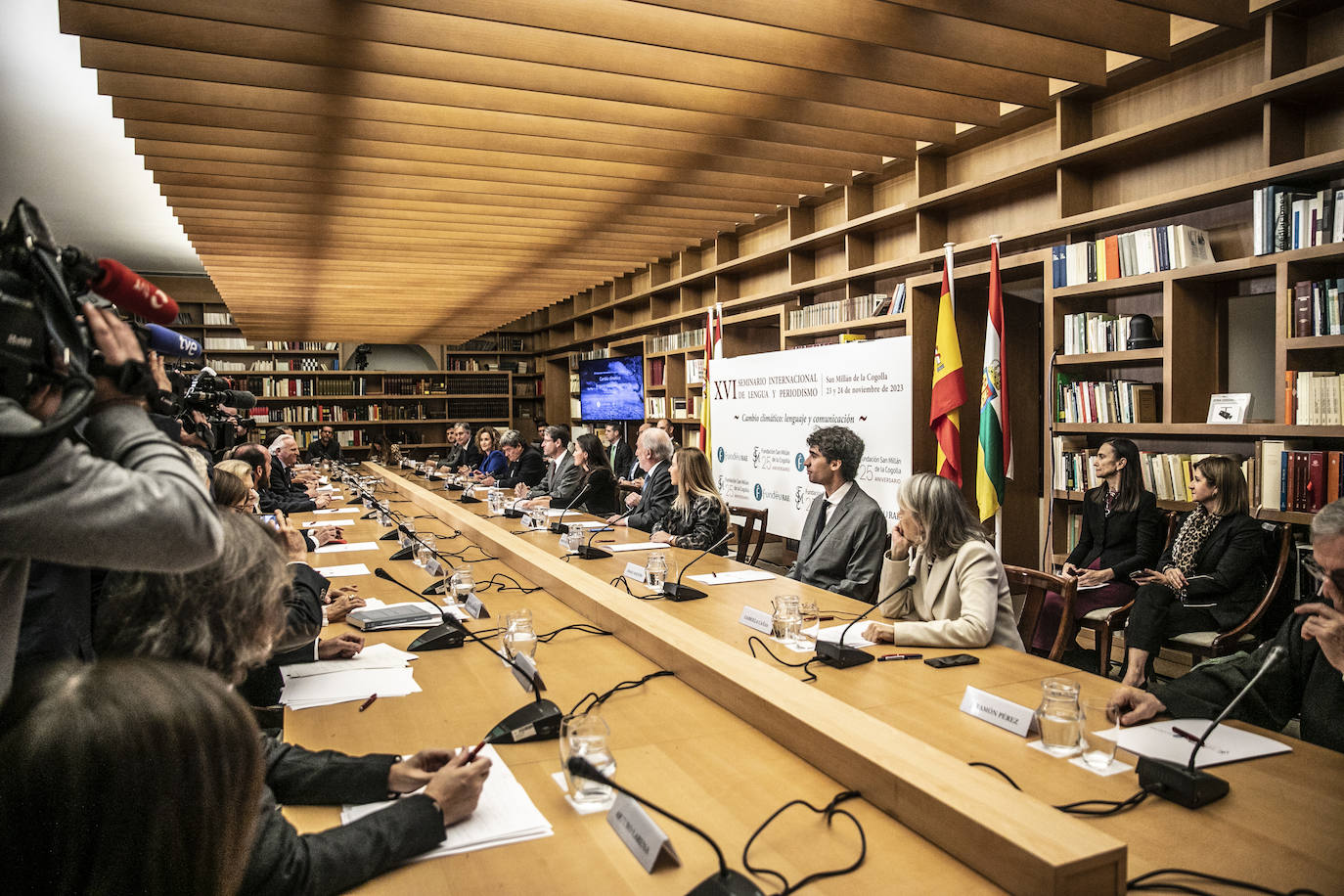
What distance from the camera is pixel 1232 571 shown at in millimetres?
3441

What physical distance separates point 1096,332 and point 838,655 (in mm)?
2896

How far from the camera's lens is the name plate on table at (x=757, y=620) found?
2.47 m

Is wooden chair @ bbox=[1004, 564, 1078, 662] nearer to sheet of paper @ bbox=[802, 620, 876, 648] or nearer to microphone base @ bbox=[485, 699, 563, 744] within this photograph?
sheet of paper @ bbox=[802, 620, 876, 648]

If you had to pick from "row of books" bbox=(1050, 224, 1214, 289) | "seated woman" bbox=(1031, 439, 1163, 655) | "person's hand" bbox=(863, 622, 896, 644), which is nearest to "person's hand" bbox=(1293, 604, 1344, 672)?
"person's hand" bbox=(863, 622, 896, 644)

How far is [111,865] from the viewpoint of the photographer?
27.4 inches

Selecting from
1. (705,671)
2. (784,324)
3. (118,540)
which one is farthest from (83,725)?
(784,324)

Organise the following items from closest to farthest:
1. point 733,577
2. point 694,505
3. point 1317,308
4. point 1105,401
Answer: point 1317,308, point 733,577, point 1105,401, point 694,505

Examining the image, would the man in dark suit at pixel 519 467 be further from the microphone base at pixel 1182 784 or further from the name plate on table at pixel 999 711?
the microphone base at pixel 1182 784

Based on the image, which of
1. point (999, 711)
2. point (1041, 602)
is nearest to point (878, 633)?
point (999, 711)

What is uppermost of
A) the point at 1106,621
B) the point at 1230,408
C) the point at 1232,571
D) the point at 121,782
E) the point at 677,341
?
the point at 677,341

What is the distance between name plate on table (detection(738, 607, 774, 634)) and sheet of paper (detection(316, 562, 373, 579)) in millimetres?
1734

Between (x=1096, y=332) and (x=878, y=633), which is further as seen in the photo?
(x=1096, y=332)

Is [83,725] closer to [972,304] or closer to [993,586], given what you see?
[993,586]

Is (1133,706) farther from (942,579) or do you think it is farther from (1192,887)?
(942,579)
